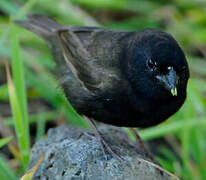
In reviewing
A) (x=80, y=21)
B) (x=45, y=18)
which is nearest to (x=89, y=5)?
(x=80, y=21)

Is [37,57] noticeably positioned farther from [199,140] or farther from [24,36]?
[199,140]

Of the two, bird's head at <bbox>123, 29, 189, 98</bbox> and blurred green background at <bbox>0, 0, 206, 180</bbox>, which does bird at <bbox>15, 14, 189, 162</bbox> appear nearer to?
bird's head at <bbox>123, 29, 189, 98</bbox>

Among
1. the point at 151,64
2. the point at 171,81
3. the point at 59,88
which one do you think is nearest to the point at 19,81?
the point at 59,88

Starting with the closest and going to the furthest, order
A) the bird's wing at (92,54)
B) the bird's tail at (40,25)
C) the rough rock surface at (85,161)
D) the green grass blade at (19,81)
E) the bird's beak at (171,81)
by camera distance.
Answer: the rough rock surface at (85,161) → the bird's beak at (171,81) → the bird's wing at (92,54) → the green grass blade at (19,81) → the bird's tail at (40,25)

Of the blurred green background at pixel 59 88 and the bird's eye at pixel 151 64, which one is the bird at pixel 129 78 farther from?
the blurred green background at pixel 59 88

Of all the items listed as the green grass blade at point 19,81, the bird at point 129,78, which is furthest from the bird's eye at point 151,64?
the green grass blade at point 19,81

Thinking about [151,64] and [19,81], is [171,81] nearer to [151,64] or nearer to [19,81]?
[151,64]

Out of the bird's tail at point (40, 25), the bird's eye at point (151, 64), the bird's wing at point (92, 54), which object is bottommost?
the bird's eye at point (151, 64)
